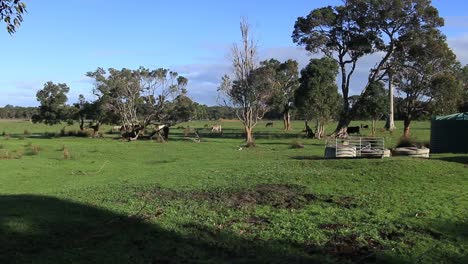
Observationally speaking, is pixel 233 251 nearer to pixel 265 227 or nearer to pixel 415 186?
pixel 265 227

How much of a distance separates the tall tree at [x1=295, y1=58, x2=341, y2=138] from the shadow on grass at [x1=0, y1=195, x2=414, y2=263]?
4966cm

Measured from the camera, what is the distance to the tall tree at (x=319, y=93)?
5906 centimetres

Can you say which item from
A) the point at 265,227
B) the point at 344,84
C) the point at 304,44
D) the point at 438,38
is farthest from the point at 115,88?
the point at 265,227

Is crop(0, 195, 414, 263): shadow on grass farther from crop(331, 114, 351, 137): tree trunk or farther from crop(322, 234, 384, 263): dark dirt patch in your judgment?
crop(331, 114, 351, 137): tree trunk

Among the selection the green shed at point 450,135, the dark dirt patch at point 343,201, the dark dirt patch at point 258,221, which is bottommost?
the dark dirt patch at point 258,221

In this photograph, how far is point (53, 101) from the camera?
69500 millimetres

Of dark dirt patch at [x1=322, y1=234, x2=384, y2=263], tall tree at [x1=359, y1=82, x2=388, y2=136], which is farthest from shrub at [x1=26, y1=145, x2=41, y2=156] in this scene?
tall tree at [x1=359, y1=82, x2=388, y2=136]

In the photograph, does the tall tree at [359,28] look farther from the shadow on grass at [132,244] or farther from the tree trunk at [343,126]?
the shadow on grass at [132,244]

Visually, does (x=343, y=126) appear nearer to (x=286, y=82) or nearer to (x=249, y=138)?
(x=249, y=138)

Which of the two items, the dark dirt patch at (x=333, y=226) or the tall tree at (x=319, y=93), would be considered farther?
the tall tree at (x=319, y=93)

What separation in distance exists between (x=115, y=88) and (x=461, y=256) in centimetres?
5435

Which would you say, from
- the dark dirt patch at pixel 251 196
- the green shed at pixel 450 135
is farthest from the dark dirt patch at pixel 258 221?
the green shed at pixel 450 135

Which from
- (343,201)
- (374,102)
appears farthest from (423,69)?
(343,201)

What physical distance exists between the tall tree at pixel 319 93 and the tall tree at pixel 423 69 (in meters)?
7.45
